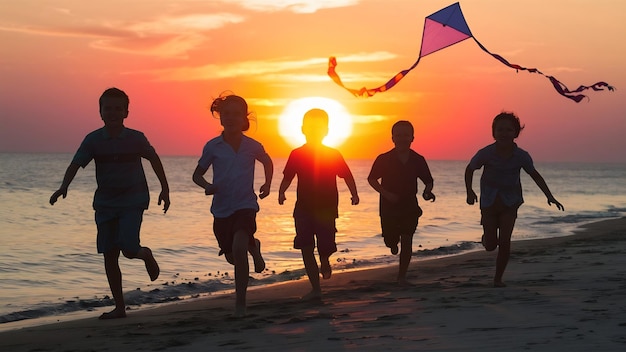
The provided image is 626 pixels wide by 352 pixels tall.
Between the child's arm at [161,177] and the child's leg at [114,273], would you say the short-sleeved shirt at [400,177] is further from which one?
the child's leg at [114,273]

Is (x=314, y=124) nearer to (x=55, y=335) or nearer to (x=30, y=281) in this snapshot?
(x=55, y=335)

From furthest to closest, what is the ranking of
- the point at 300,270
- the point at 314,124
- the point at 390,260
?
1. the point at 390,260
2. the point at 300,270
3. the point at 314,124

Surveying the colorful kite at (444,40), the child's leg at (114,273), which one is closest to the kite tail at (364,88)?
the colorful kite at (444,40)

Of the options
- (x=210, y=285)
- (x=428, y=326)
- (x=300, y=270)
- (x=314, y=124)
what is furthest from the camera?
(x=300, y=270)

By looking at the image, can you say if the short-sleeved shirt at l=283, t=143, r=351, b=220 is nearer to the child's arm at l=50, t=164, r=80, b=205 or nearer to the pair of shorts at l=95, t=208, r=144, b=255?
the pair of shorts at l=95, t=208, r=144, b=255

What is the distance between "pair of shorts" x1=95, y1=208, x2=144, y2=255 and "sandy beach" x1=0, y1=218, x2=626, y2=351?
0.66 m

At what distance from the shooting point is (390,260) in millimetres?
14211

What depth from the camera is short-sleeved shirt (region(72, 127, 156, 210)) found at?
7184 mm

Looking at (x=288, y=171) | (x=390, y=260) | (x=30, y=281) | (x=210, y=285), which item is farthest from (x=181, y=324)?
(x=390, y=260)

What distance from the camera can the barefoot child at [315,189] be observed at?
8.10 metres

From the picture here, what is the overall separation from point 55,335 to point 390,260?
820 cm

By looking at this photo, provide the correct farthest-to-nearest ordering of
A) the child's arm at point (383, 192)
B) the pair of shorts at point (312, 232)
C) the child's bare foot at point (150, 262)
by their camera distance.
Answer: the child's arm at point (383, 192), the pair of shorts at point (312, 232), the child's bare foot at point (150, 262)

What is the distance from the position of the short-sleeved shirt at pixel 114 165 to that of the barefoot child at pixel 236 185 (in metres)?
0.56

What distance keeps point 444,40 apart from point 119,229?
4.98 metres
